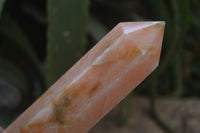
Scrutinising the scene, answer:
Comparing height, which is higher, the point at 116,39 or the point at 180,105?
the point at 116,39

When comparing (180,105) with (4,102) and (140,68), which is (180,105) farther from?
(140,68)

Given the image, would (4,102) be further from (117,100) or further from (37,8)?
(117,100)

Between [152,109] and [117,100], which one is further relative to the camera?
[152,109]

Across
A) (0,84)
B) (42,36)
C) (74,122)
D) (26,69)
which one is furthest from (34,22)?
(74,122)

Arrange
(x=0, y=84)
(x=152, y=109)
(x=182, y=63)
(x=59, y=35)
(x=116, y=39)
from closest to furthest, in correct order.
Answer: (x=116, y=39)
(x=59, y=35)
(x=0, y=84)
(x=152, y=109)
(x=182, y=63)

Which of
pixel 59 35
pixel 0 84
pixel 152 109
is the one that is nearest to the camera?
pixel 59 35

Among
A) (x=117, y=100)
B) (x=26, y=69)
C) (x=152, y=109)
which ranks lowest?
(x=152, y=109)
